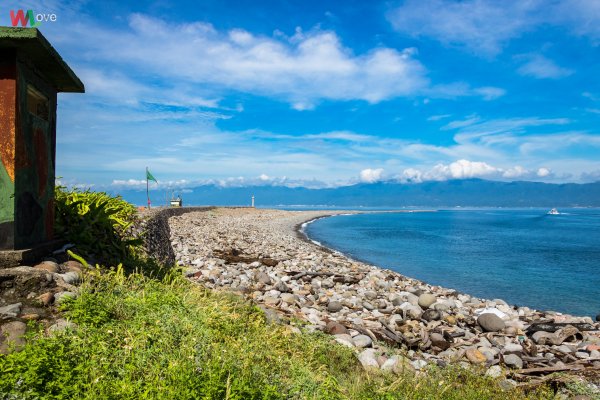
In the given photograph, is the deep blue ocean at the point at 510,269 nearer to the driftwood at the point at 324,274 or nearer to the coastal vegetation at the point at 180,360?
the driftwood at the point at 324,274

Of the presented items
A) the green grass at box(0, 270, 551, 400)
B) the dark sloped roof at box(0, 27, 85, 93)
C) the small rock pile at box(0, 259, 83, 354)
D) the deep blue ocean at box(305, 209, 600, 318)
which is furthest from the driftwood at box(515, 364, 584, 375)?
the deep blue ocean at box(305, 209, 600, 318)

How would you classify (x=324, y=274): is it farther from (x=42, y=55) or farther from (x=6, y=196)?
(x=42, y=55)

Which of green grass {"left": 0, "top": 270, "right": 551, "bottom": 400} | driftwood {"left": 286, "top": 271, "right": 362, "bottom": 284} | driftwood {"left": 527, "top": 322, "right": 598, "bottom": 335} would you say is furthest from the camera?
driftwood {"left": 286, "top": 271, "right": 362, "bottom": 284}

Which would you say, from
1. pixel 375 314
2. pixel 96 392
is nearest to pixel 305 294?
pixel 375 314

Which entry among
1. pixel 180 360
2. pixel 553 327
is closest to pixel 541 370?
pixel 553 327

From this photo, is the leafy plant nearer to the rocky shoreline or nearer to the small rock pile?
the small rock pile

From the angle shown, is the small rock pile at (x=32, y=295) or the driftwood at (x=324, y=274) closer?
the small rock pile at (x=32, y=295)

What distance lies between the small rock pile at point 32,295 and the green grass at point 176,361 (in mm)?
196

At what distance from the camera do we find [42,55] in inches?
221

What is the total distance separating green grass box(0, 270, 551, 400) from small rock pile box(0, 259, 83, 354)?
7.7 inches

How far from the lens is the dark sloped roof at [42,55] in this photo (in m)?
5.04

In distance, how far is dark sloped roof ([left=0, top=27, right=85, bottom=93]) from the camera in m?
5.04

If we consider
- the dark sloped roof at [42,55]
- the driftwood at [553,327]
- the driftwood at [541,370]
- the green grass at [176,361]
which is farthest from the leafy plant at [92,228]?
the driftwood at [553,327]

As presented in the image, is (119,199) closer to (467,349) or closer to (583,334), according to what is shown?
(467,349)
